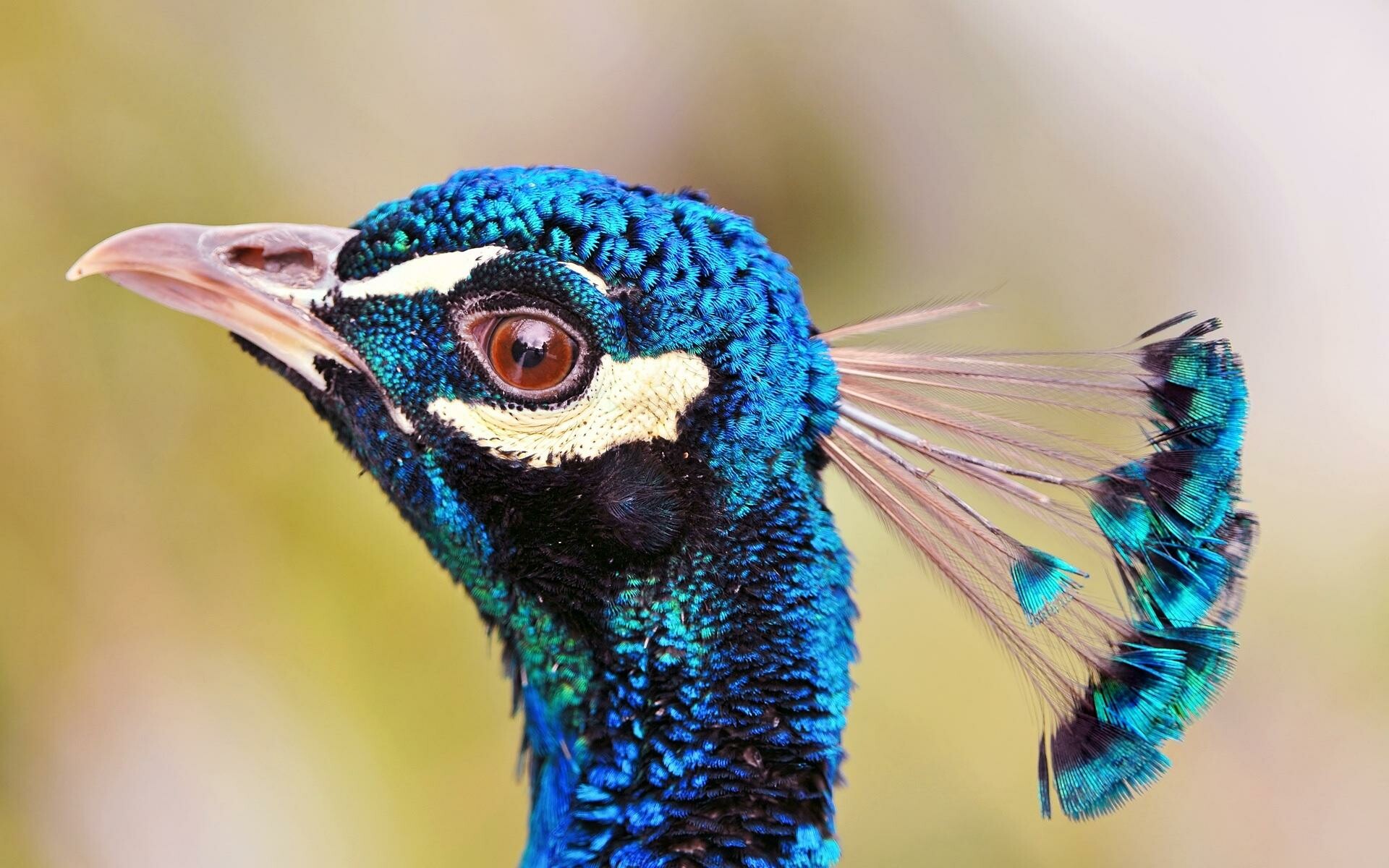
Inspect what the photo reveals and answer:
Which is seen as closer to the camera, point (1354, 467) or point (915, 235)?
point (1354, 467)

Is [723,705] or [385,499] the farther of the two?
[385,499]

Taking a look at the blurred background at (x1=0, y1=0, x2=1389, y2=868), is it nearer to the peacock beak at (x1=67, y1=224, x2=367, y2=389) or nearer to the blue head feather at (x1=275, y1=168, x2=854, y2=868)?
the blue head feather at (x1=275, y1=168, x2=854, y2=868)

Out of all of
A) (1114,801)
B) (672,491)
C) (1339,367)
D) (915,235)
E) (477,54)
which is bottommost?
(1114,801)

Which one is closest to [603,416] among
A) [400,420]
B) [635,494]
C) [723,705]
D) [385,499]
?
[635,494]

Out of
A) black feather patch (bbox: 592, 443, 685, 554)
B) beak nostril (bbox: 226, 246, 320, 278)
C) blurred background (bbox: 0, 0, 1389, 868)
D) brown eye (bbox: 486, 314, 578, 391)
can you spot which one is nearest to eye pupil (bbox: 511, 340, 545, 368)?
brown eye (bbox: 486, 314, 578, 391)

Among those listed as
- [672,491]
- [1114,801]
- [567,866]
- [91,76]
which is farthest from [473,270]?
[91,76]

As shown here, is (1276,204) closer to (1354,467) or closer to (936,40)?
(1354,467)

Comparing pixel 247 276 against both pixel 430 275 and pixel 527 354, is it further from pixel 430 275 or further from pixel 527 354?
pixel 527 354
